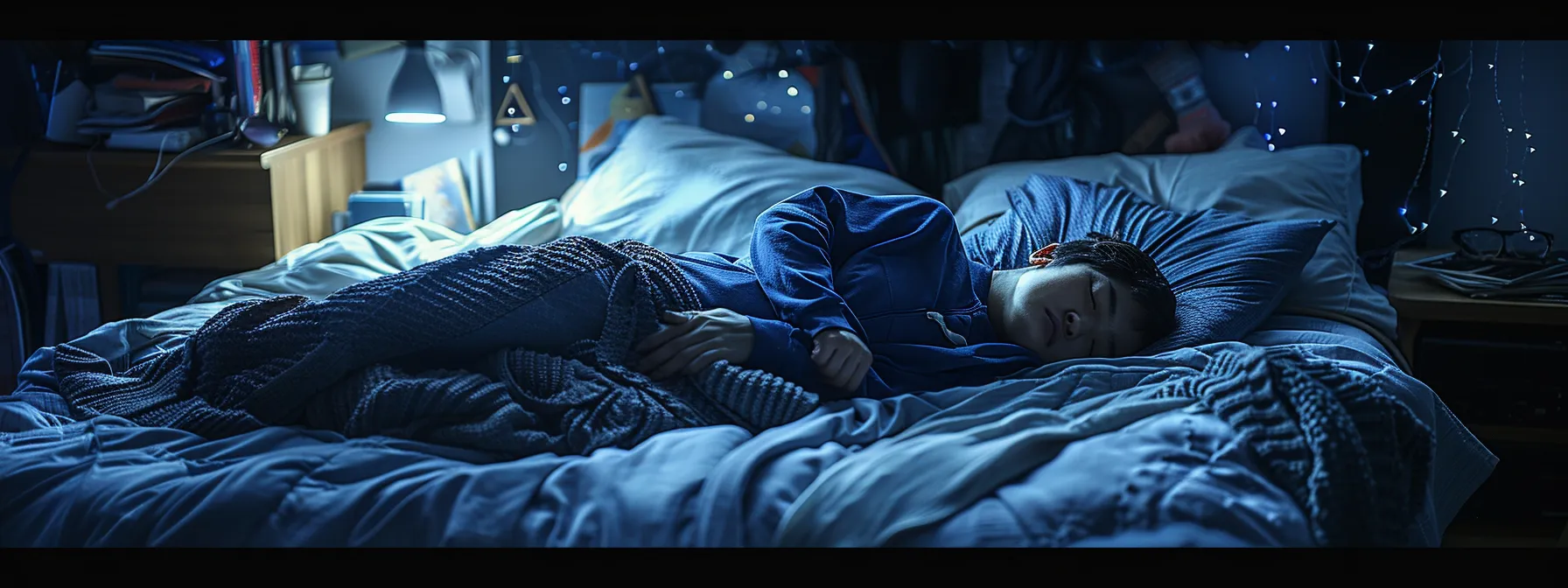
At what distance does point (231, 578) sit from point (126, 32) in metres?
1.25

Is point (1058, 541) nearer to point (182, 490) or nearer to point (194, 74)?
point (182, 490)

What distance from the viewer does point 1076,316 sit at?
1.49 m

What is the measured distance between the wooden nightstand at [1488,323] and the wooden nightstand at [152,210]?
211 centimetres

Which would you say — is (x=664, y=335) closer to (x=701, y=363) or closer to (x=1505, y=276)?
(x=701, y=363)

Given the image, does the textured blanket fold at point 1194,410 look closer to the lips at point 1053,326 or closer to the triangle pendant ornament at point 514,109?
the lips at point 1053,326

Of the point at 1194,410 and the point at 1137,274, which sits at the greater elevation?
the point at 1137,274

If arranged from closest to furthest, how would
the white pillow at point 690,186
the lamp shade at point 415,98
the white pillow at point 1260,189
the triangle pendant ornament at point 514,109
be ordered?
1. the white pillow at point 1260,189
2. the white pillow at point 690,186
3. the lamp shade at point 415,98
4. the triangle pendant ornament at point 514,109

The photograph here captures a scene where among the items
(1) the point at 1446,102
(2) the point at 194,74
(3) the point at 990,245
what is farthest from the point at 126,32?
(1) the point at 1446,102

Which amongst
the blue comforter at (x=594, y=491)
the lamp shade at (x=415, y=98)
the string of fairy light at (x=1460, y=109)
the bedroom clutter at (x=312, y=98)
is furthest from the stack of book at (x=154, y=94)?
the string of fairy light at (x=1460, y=109)

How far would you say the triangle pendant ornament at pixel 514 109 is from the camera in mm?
2590

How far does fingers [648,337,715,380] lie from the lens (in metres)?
1.35

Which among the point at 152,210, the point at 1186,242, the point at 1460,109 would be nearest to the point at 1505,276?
the point at 1460,109

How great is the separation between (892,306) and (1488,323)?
1150 millimetres

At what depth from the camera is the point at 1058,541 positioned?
1.06 metres
